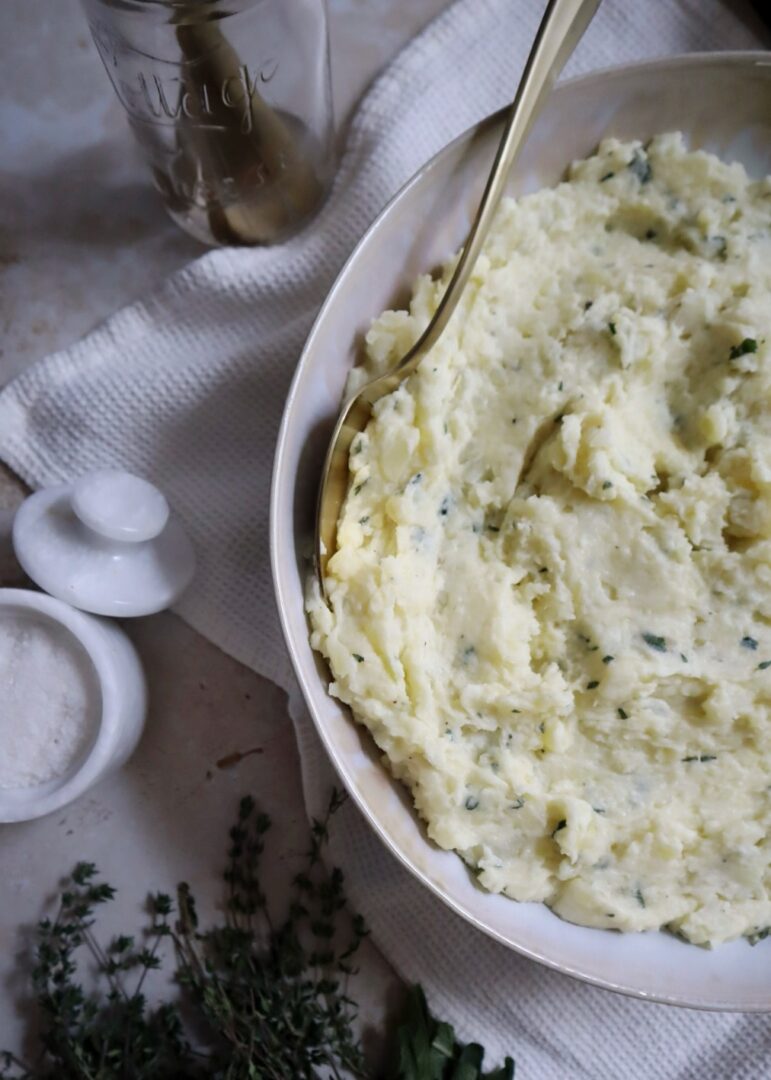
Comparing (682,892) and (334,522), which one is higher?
(334,522)

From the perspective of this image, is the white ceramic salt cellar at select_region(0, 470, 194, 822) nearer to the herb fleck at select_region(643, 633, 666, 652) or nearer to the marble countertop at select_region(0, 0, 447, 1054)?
the marble countertop at select_region(0, 0, 447, 1054)

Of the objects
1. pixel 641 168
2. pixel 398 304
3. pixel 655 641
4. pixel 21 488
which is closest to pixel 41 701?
pixel 21 488

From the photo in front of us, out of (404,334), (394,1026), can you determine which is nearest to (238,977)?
(394,1026)

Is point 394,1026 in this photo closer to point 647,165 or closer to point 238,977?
point 238,977

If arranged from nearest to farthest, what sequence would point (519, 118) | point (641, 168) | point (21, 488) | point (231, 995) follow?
1. point (519, 118)
2. point (641, 168)
3. point (231, 995)
4. point (21, 488)

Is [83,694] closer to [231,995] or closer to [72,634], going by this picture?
[72,634]
